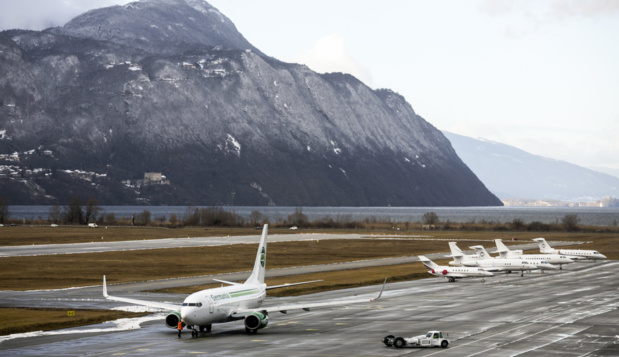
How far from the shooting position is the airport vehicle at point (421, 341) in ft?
193

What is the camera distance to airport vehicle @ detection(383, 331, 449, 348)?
5878 centimetres

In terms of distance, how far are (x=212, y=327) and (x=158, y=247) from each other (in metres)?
106

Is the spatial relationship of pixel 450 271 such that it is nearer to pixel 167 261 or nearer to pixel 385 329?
pixel 167 261

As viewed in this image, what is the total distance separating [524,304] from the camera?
285 ft

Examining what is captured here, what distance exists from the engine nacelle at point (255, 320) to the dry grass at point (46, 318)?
645 inches

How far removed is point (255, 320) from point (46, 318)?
21580mm

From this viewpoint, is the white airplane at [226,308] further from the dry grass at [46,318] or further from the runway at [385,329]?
the dry grass at [46,318]

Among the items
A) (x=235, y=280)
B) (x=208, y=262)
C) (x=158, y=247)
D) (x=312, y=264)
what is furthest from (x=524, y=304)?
(x=158, y=247)

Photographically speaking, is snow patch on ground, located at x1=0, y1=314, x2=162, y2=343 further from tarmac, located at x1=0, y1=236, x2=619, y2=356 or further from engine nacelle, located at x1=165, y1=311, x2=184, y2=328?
engine nacelle, located at x1=165, y1=311, x2=184, y2=328

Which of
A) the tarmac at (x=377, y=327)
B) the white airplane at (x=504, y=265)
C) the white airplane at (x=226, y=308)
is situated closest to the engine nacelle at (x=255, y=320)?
the white airplane at (x=226, y=308)

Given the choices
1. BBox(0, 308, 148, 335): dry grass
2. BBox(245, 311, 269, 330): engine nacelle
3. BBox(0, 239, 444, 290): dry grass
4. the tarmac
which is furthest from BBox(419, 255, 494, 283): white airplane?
BBox(245, 311, 269, 330): engine nacelle

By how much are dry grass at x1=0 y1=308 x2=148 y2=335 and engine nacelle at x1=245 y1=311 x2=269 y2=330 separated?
1639 centimetres

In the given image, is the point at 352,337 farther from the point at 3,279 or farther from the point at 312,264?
the point at 312,264

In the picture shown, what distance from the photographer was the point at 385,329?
68375 millimetres
